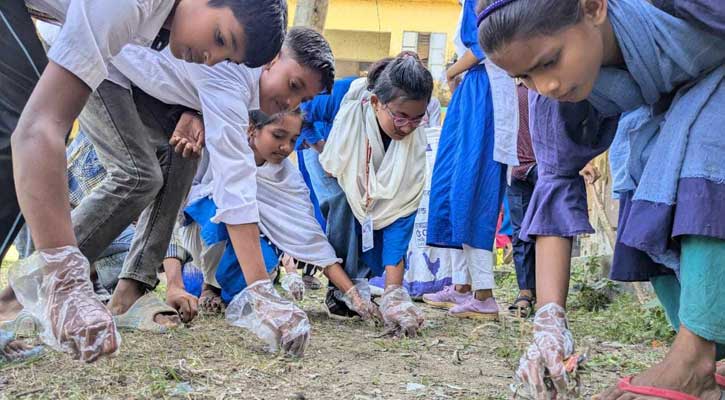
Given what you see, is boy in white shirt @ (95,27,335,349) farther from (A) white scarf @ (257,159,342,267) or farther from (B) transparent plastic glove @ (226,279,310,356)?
(A) white scarf @ (257,159,342,267)

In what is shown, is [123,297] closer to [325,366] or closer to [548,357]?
[325,366]

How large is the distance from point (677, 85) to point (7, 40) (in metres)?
1.74

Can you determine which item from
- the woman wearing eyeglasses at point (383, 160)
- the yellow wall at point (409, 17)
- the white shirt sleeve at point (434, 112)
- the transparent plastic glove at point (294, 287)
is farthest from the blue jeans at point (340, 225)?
the yellow wall at point (409, 17)

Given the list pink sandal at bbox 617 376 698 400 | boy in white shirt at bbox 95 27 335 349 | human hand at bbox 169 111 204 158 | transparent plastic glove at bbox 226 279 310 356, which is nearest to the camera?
pink sandal at bbox 617 376 698 400

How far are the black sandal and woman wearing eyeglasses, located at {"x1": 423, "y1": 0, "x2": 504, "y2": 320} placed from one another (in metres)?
0.21

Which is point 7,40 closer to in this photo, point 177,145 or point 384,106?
point 177,145

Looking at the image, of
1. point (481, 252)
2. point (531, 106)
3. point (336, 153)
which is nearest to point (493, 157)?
point (481, 252)

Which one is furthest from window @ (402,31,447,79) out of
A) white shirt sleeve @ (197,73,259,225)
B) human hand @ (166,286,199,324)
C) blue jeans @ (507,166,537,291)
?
white shirt sleeve @ (197,73,259,225)

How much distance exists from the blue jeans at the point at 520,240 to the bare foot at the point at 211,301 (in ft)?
5.30

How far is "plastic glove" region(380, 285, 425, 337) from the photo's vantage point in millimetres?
2992

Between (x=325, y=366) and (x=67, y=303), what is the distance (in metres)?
0.89

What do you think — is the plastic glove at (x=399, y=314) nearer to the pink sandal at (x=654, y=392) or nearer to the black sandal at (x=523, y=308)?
the black sandal at (x=523, y=308)

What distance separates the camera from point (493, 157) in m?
3.71

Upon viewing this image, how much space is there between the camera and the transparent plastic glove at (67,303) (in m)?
1.62
